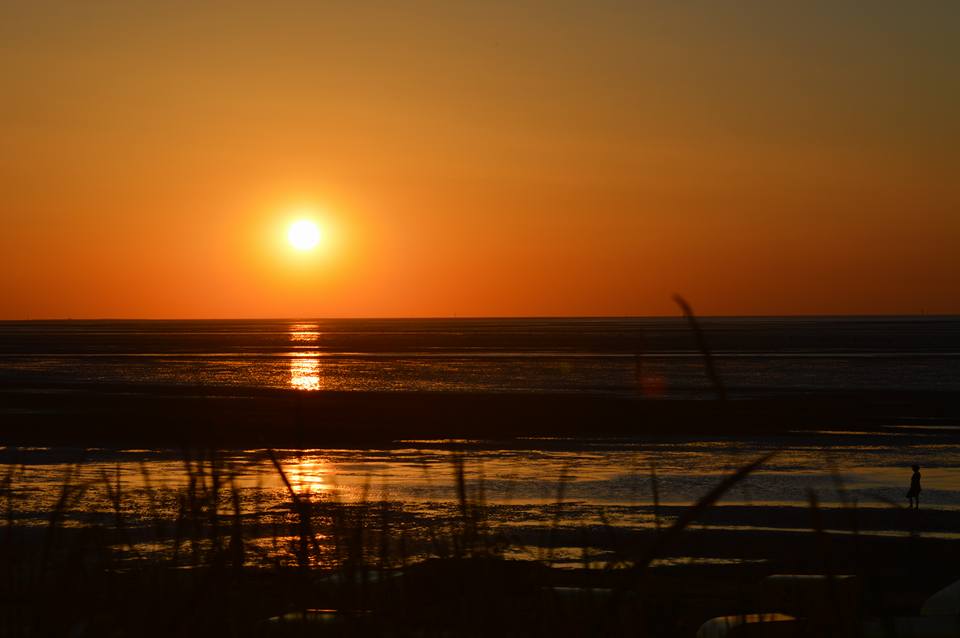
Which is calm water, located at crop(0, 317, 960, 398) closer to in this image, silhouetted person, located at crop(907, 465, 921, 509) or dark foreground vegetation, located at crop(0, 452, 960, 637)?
silhouetted person, located at crop(907, 465, 921, 509)

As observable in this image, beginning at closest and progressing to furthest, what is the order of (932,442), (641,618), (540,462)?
1. (641,618)
2. (540,462)
3. (932,442)

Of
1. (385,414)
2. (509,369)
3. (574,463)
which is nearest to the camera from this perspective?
(574,463)

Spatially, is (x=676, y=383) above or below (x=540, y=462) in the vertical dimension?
above

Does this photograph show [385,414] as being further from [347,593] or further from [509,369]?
[347,593]

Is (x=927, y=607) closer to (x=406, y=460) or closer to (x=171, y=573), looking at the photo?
(x=171, y=573)

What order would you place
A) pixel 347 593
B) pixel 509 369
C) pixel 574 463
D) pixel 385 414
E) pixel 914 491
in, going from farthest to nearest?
pixel 509 369 → pixel 385 414 → pixel 574 463 → pixel 914 491 → pixel 347 593

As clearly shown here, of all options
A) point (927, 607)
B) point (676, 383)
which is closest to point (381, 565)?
point (927, 607)

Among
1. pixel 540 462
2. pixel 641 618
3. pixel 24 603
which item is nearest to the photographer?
pixel 641 618

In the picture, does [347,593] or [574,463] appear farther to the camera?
[574,463]

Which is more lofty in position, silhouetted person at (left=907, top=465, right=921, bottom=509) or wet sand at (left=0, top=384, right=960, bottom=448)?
wet sand at (left=0, top=384, right=960, bottom=448)

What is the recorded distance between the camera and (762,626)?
2.46 m

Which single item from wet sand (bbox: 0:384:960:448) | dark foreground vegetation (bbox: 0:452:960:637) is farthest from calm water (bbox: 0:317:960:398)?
dark foreground vegetation (bbox: 0:452:960:637)

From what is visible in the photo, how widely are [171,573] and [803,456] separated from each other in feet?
87.7

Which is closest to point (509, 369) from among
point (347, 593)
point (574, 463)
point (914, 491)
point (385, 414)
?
point (385, 414)
